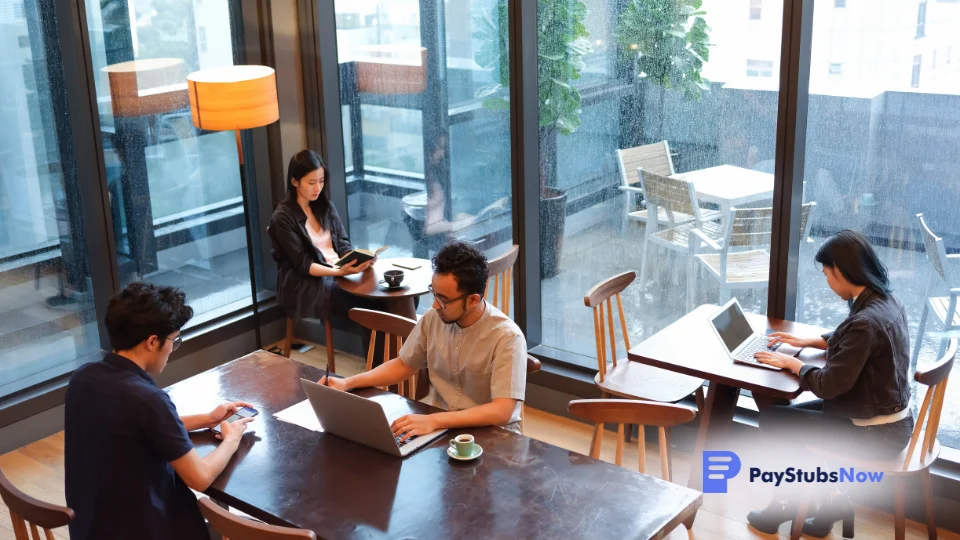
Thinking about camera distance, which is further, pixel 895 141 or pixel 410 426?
pixel 895 141

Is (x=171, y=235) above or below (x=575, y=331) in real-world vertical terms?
above

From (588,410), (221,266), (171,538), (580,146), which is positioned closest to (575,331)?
(580,146)

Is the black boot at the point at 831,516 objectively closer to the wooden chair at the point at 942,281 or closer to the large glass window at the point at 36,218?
the wooden chair at the point at 942,281

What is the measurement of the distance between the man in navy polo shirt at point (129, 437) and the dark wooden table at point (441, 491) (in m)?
0.15

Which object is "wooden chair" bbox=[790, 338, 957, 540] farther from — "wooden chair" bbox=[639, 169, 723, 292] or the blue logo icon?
"wooden chair" bbox=[639, 169, 723, 292]

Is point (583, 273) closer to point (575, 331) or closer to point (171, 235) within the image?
point (575, 331)

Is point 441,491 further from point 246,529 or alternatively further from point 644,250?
point 644,250

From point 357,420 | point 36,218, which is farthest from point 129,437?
point 36,218

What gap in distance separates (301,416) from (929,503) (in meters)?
2.19

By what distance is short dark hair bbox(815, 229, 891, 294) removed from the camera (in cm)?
319

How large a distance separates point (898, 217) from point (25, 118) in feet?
12.3

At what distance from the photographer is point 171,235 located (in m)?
5.10

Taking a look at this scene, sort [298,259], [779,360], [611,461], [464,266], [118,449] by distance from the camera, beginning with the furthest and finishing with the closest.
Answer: [298,259] < [611,461] < [779,360] < [464,266] < [118,449]

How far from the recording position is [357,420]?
9.00ft
